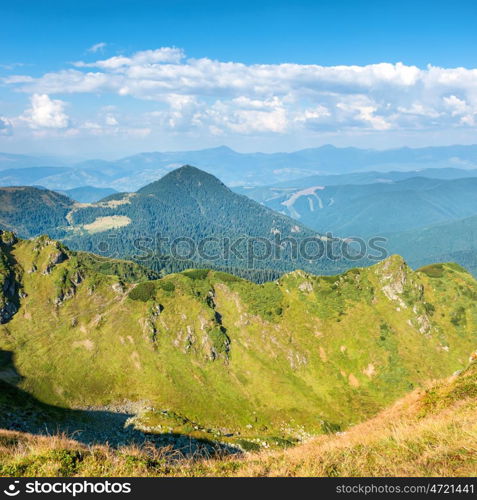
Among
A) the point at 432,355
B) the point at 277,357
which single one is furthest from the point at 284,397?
the point at 432,355

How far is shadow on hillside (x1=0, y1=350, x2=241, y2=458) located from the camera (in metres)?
58.7

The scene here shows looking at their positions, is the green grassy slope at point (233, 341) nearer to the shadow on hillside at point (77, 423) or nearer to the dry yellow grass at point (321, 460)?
the shadow on hillside at point (77, 423)

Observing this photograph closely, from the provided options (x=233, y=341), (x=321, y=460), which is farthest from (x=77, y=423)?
(x=321, y=460)

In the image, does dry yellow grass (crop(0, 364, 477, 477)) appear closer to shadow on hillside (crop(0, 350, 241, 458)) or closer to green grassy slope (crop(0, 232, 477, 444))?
shadow on hillside (crop(0, 350, 241, 458))

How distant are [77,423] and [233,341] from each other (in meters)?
66.4

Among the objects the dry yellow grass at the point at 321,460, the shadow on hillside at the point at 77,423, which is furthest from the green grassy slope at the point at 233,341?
the dry yellow grass at the point at 321,460

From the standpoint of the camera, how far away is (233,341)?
133250 mm

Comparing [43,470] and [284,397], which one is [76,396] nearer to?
[284,397]

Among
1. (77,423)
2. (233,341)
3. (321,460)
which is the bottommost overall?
(233,341)

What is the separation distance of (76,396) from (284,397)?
218 feet

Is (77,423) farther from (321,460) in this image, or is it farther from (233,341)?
(321,460)

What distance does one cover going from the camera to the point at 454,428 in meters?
13.9

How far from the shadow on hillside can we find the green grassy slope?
19.9 feet

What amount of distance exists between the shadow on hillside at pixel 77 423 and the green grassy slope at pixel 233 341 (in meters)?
6.06
